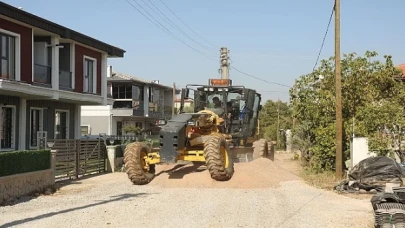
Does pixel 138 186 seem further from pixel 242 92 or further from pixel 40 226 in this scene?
pixel 40 226

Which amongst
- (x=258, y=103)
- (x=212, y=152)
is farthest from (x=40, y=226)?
(x=258, y=103)

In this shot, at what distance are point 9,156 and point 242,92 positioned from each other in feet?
28.0

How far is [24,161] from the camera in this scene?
1552cm

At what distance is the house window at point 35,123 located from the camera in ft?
85.3

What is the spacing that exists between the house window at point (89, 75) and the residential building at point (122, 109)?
12.8 metres

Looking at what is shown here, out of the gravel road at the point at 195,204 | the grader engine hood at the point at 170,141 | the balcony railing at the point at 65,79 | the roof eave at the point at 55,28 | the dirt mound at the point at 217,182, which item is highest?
the roof eave at the point at 55,28

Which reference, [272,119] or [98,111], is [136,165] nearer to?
[98,111]

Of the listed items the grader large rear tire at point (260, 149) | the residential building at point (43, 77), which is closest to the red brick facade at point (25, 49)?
the residential building at point (43, 77)

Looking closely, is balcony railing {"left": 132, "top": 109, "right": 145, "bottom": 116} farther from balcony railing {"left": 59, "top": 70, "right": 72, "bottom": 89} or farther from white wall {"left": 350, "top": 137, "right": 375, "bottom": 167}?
white wall {"left": 350, "top": 137, "right": 375, "bottom": 167}

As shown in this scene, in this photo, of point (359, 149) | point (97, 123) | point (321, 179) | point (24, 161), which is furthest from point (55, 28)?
point (97, 123)

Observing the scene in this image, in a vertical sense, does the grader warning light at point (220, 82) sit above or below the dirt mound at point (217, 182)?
above

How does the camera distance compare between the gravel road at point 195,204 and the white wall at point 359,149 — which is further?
the white wall at point 359,149

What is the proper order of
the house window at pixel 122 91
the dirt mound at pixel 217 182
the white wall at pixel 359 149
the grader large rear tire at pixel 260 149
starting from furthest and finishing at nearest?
1. the house window at pixel 122 91
2. the grader large rear tire at pixel 260 149
3. the white wall at pixel 359 149
4. the dirt mound at pixel 217 182

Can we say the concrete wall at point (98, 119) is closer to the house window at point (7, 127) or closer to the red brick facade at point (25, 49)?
the house window at point (7, 127)
